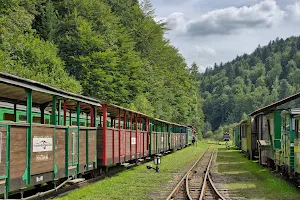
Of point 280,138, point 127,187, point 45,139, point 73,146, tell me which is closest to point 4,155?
point 45,139

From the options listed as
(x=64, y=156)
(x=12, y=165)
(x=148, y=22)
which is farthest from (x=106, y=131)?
(x=148, y=22)

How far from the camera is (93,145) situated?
16.1 m

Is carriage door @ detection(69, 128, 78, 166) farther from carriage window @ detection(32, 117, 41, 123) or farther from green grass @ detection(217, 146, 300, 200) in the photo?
green grass @ detection(217, 146, 300, 200)

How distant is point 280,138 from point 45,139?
41.5 ft

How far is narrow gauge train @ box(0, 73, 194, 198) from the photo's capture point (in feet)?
30.1

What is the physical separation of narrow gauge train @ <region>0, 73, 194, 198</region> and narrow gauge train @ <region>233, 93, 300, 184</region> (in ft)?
21.8

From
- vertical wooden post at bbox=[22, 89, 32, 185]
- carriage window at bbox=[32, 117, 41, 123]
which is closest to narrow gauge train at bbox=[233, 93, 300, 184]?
carriage window at bbox=[32, 117, 41, 123]

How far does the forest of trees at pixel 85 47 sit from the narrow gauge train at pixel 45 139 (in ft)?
43.7

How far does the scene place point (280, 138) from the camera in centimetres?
2055

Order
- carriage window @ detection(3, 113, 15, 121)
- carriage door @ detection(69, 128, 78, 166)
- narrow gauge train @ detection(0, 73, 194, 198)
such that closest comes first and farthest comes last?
narrow gauge train @ detection(0, 73, 194, 198) < carriage window @ detection(3, 113, 15, 121) < carriage door @ detection(69, 128, 78, 166)

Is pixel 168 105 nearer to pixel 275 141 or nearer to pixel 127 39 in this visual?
pixel 127 39

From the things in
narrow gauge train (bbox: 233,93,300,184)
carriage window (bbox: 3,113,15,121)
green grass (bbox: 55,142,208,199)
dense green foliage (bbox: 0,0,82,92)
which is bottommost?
green grass (bbox: 55,142,208,199)

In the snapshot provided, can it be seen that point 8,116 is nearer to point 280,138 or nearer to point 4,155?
point 4,155

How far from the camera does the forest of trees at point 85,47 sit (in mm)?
34000
